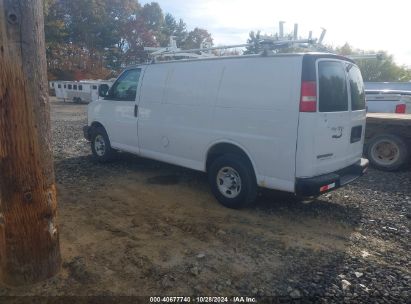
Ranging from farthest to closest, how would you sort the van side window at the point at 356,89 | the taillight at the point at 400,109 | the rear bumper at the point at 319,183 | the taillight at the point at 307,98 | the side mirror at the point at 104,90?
the taillight at the point at 400,109 < the side mirror at the point at 104,90 < the van side window at the point at 356,89 < the rear bumper at the point at 319,183 < the taillight at the point at 307,98

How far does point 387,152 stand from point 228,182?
463 centimetres

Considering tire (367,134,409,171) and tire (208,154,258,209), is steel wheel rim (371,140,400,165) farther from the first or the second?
tire (208,154,258,209)

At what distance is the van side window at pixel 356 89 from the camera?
511cm

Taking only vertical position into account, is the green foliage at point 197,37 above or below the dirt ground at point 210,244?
above

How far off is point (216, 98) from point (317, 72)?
4.97ft

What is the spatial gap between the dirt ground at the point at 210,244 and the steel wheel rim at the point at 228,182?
0.89ft

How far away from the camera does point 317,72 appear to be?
14.6 ft

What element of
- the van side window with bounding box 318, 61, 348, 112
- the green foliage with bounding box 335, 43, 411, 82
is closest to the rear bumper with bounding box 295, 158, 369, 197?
the van side window with bounding box 318, 61, 348, 112

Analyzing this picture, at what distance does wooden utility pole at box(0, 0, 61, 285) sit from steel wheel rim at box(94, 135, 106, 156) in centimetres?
463

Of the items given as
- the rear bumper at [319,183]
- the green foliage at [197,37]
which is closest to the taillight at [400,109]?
the rear bumper at [319,183]

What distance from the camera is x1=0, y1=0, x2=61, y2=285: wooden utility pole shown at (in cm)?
284

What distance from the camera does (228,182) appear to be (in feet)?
17.4

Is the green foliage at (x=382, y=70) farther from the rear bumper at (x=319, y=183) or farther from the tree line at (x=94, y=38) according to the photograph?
the rear bumper at (x=319, y=183)

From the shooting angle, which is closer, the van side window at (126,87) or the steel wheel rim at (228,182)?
the steel wheel rim at (228,182)
